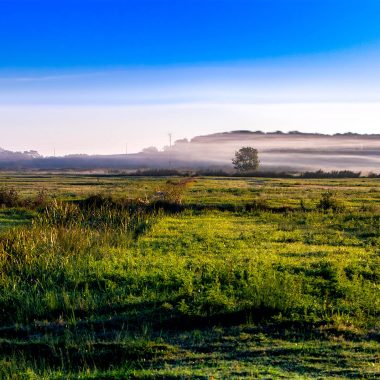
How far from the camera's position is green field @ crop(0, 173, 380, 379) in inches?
420

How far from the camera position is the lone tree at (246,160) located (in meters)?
124

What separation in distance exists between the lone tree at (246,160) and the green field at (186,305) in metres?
102

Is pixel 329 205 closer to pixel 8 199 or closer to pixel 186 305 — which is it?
pixel 8 199

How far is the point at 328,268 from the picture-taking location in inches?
635

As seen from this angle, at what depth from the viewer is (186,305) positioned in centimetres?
1356

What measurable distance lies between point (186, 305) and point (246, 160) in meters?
112

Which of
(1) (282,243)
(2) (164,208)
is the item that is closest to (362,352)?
(1) (282,243)

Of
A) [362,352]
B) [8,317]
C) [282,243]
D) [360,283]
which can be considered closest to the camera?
[362,352]

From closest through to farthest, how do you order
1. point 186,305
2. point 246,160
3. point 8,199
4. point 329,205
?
point 186,305
point 329,205
point 8,199
point 246,160

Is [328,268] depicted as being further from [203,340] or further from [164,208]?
[164,208]

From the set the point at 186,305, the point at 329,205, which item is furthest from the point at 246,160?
the point at 186,305

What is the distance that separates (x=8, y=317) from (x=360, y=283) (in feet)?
29.9

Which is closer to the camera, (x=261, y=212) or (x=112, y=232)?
(x=112, y=232)

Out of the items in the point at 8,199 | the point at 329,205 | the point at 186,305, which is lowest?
the point at 186,305
